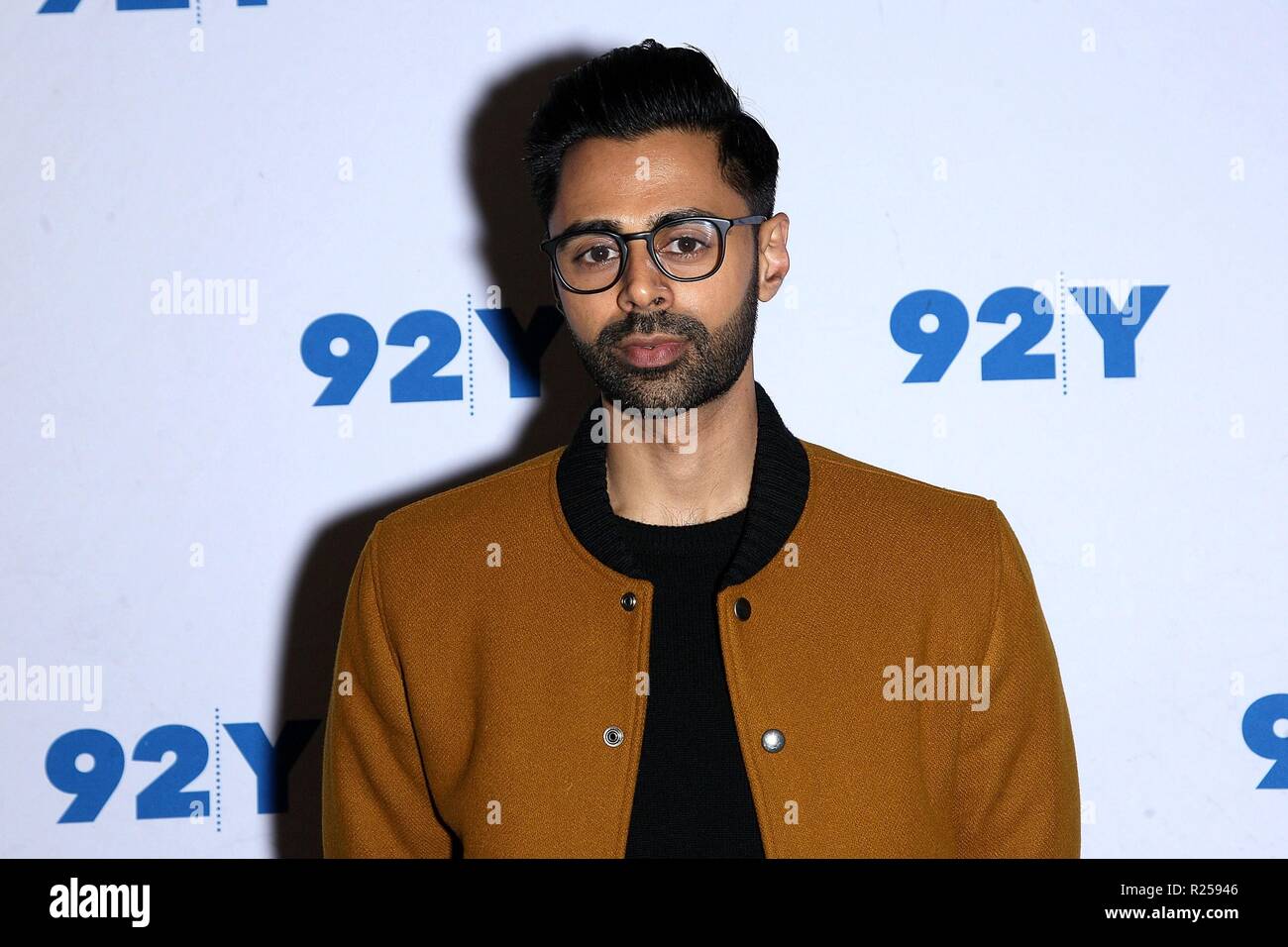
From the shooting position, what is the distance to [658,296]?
1976 mm

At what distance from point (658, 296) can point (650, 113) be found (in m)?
0.33

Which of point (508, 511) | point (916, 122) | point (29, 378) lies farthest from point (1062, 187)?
point (29, 378)

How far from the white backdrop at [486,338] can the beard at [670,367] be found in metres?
Result: 0.70

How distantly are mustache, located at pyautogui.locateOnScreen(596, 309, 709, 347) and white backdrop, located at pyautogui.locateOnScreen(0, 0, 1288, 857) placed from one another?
0.72 metres

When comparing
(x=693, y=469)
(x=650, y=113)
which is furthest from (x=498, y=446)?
(x=650, y=113)

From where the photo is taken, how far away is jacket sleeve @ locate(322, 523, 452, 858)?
214 centimetres

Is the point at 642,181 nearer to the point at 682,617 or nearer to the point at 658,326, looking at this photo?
the point at 658,326

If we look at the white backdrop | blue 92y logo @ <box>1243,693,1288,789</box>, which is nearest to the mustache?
the white backdrop

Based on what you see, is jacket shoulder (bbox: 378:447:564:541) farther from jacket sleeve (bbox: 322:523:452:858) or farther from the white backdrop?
the white backdrop

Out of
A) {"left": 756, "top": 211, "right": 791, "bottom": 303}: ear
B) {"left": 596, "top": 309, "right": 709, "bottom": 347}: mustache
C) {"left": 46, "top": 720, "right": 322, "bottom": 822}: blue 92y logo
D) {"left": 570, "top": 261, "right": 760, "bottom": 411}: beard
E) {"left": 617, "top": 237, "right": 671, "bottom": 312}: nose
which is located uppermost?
{"left": 756, "top": 211, "right": 791, "bottom": 303}: ear

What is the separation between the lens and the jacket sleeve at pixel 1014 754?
6.70ft

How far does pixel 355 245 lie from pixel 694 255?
100 centimetres
